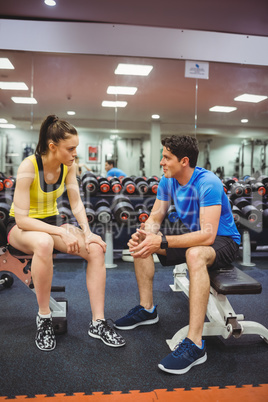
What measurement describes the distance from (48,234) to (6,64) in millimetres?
3432

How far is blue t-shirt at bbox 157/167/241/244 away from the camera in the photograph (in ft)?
5.40

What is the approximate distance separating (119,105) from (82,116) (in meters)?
0.61

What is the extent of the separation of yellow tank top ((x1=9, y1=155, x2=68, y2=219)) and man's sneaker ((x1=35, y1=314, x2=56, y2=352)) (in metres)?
0.57

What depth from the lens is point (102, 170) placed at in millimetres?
5324

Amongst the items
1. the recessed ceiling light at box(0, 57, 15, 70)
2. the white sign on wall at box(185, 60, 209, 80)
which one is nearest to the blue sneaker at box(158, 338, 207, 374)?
the white sign on wall at box(185, 60, 209, 80)

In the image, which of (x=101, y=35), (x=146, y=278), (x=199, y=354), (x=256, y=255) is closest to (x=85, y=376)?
(x=199, y=354)

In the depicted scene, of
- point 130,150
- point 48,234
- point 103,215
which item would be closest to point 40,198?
point 48,234

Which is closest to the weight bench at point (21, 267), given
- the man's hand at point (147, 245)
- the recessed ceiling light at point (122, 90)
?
the man's hand at point (147, 245)

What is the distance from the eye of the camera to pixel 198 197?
1.75 meters

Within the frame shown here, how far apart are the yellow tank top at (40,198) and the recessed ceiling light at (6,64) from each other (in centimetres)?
305

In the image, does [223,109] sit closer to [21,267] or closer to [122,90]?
[122,90]

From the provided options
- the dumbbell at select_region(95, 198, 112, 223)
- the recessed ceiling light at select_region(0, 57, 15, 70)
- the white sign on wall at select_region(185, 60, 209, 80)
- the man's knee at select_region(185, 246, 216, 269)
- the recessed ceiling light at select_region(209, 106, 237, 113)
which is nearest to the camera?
the man's knee at select_region(185, 246, 216, 269)

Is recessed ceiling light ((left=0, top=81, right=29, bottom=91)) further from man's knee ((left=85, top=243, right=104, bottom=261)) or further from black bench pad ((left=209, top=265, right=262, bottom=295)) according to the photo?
black bench pad ((left=209, top=265, right=262, bottom=295))

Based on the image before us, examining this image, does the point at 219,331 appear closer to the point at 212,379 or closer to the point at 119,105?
the point at 212,379
